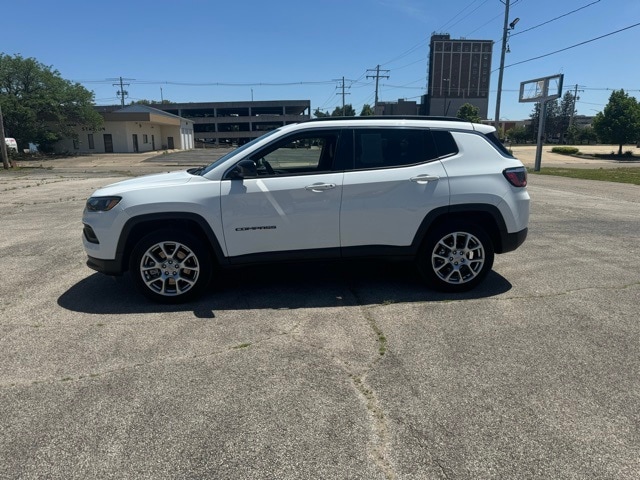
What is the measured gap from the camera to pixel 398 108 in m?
104

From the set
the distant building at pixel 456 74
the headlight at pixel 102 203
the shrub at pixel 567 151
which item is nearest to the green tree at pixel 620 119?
the shrub at pixel 567 151

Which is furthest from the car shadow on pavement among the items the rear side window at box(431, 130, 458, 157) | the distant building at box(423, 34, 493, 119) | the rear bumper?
the distant building at box(423, 34, 493, 119)

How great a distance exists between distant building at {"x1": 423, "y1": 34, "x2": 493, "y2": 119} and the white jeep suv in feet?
391

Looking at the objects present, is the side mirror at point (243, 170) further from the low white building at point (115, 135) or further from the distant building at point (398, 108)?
the distant building at point (398, 108)

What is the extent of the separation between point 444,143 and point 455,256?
1.20 meters

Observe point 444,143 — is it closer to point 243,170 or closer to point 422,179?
point 422,179

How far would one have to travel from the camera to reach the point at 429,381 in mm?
3207

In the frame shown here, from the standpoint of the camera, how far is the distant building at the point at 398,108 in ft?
312

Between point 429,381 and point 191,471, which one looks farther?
point 429,381

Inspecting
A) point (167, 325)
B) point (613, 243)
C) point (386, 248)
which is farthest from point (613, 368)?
point (613, 243)

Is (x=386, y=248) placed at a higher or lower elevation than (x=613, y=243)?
higher

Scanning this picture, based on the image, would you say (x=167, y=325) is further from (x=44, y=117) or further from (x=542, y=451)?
(x=44, y=117)

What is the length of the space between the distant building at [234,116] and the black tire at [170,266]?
3999 inches

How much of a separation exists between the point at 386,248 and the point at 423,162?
97 centimetres
